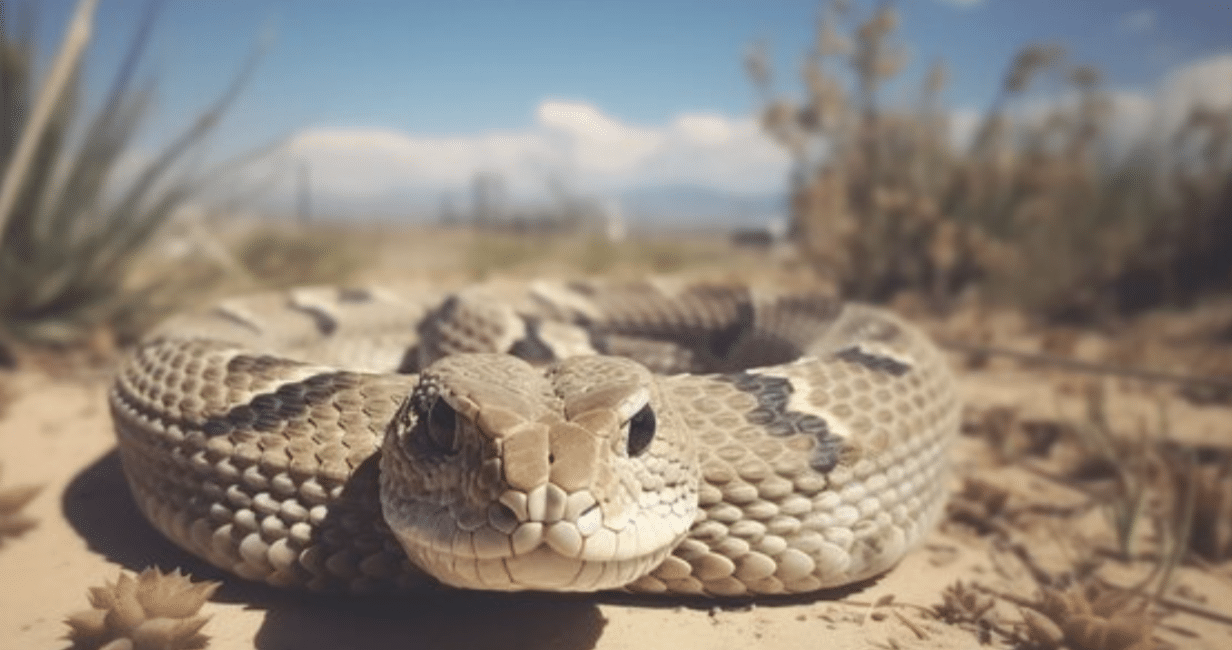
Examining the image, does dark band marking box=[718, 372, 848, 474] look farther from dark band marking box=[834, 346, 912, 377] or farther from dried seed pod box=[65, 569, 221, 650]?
dried seed pod box=[65, 569, 221, 650]

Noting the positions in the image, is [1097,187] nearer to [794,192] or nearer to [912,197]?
[912,197]

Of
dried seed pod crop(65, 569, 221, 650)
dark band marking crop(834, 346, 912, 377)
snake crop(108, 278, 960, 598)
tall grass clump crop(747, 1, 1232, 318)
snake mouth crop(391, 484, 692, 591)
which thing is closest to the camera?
snake mouth crop(391, 484, 692, 591)

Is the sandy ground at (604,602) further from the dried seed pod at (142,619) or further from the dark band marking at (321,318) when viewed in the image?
the dark band marking at (321,318)

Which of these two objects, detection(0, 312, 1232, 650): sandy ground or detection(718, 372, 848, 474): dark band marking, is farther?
detection(718, 372, 848, 474): dark band marking

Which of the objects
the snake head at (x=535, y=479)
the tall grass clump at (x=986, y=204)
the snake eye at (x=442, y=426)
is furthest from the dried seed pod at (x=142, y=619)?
the tall grass clump at (x=986, y=204)

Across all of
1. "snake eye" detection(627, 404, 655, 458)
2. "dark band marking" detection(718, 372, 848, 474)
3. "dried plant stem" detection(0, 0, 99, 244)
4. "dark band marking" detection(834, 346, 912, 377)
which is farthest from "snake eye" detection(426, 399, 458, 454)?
"dark band marking" detection(834, 346, 912, 377)

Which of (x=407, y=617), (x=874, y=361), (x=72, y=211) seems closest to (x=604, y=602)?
(x=407, y=617)

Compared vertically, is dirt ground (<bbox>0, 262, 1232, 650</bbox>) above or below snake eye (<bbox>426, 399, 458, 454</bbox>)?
below

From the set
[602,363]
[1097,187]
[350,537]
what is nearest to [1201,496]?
[602,363]
